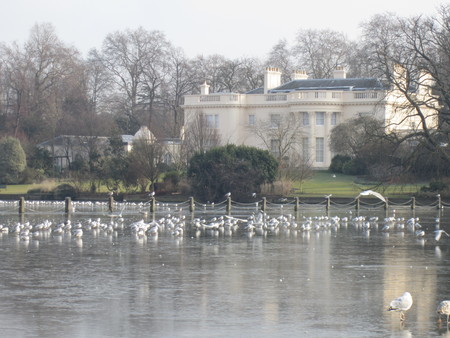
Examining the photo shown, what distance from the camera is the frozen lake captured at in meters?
13.9

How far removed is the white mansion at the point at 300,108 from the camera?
72875 millimetres

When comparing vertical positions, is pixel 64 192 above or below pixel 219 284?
above

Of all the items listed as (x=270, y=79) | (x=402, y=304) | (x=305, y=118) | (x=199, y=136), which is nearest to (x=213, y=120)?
(x=270, y=79)

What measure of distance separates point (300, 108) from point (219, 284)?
56.3 meters

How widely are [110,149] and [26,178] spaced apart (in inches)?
292

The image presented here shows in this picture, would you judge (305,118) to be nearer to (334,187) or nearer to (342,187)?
(334,187)

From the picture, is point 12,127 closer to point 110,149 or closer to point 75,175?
point 110,149

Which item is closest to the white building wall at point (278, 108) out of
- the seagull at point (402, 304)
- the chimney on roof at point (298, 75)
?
the chimney on roof at point (298, 75)

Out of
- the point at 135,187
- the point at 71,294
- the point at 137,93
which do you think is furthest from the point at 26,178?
the point at 71,294

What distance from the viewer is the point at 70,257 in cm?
2273

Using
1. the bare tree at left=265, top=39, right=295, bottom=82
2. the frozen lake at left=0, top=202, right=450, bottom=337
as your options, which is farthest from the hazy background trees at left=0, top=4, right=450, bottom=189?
the frozen lake at left=0, top=202, right=450, bottom=337

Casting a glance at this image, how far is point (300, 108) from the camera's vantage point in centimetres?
7350

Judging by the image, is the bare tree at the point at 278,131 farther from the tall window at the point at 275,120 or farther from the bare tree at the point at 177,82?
the bare tree at the point at 177,82

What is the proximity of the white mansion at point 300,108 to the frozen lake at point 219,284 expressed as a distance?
44.0 meters
